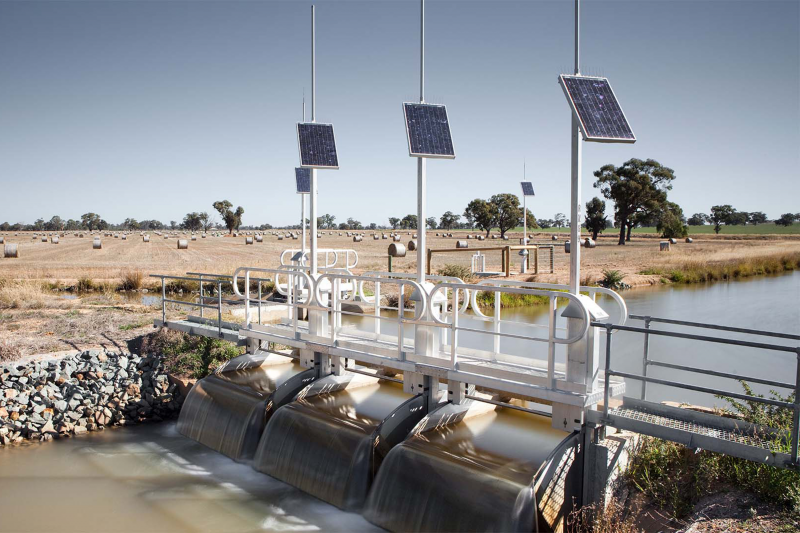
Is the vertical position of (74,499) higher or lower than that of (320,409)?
lower

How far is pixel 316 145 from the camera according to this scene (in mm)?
11461

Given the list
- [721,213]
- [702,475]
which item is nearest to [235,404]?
[702,475]

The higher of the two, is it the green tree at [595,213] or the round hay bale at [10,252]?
the green tree at [595,213]

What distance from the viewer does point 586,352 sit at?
7270 millimetres

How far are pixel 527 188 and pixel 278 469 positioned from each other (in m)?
25.8

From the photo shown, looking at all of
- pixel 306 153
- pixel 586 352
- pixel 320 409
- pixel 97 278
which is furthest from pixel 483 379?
A: pixel 97 278

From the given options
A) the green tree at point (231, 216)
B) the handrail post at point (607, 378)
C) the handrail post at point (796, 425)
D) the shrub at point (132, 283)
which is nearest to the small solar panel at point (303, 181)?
the handrail post at point (607, 378)

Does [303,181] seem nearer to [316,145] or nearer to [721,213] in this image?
[316,145]

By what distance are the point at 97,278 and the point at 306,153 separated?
2364 centimetres

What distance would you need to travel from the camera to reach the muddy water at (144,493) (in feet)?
29.3

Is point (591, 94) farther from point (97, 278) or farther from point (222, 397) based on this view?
point (97, 278)

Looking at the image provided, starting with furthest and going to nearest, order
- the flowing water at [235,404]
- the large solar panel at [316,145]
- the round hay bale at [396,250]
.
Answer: the round hay bale at [396,250]
the large solar panel at [316,145]
the flowing water at [235,404]

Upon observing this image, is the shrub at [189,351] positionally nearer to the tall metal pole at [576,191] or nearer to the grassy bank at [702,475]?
the tall metal pole at [576,191]

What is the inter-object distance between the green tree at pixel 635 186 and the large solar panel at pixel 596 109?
6664 cm
